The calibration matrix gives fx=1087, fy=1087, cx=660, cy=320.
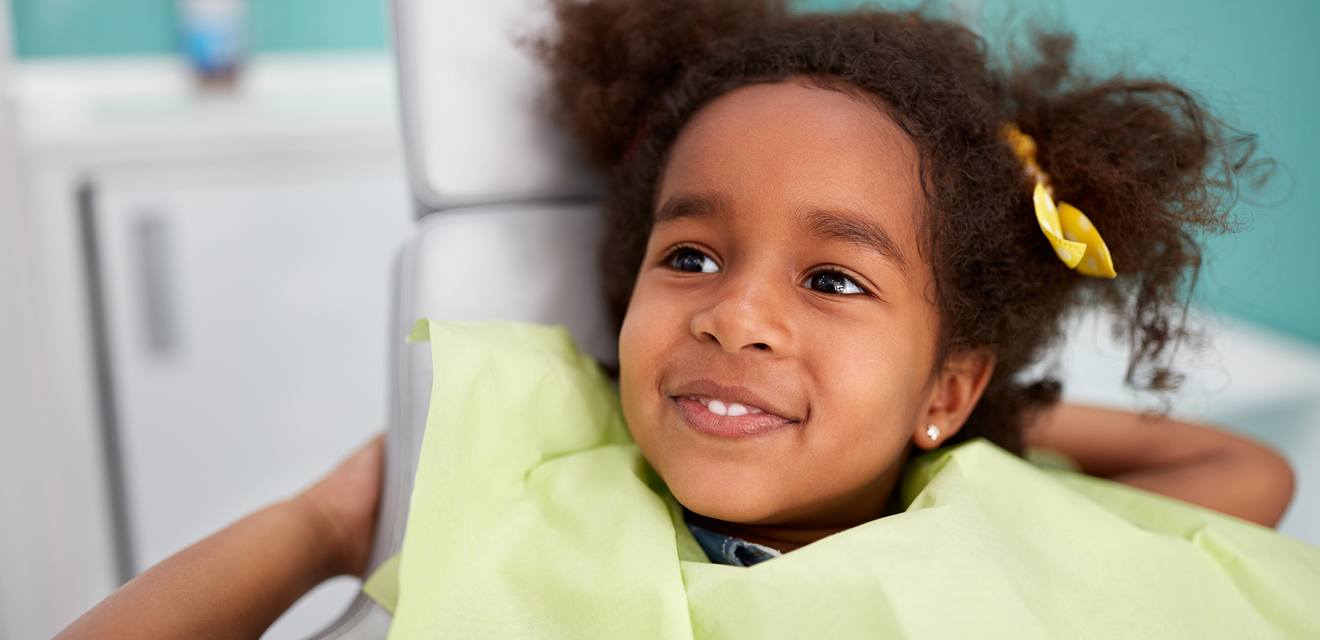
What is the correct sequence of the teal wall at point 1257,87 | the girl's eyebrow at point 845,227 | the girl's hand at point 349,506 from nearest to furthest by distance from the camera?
the girl's eyebrow at point 845,227
the girl's hand at point 349,506
the teal wall at point 1257,87

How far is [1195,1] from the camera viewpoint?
1.20 meters

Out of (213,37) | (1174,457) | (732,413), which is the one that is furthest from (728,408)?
(213,37)

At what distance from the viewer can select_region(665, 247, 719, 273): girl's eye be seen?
759mm

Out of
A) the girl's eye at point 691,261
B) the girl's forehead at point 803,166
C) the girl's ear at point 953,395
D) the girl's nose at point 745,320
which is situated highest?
the girl's forehead at point 803,166

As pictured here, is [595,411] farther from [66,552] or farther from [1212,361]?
[66,552]

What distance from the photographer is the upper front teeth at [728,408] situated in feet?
2.27

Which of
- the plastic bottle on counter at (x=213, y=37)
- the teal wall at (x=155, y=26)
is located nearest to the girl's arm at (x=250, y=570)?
the plastic bottle on counter at (x=213, y=37)

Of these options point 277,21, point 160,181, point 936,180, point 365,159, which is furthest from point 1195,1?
point 277,21

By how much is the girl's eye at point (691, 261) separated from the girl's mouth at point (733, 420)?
0.11 m

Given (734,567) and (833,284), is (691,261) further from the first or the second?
(734,567)

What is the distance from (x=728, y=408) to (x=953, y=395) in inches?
8.6

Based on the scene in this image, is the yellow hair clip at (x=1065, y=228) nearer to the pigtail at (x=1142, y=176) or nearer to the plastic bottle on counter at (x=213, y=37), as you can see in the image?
the pigtail at (x=1142, y=176)

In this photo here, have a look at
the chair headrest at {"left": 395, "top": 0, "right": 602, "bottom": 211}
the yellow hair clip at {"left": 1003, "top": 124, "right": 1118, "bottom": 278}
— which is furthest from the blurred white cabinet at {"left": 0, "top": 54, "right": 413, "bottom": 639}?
the yellow hair clip at {"left": 1003, "top": 124, "right": 1118, "bottom": 278}

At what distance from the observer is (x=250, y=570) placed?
707mm
